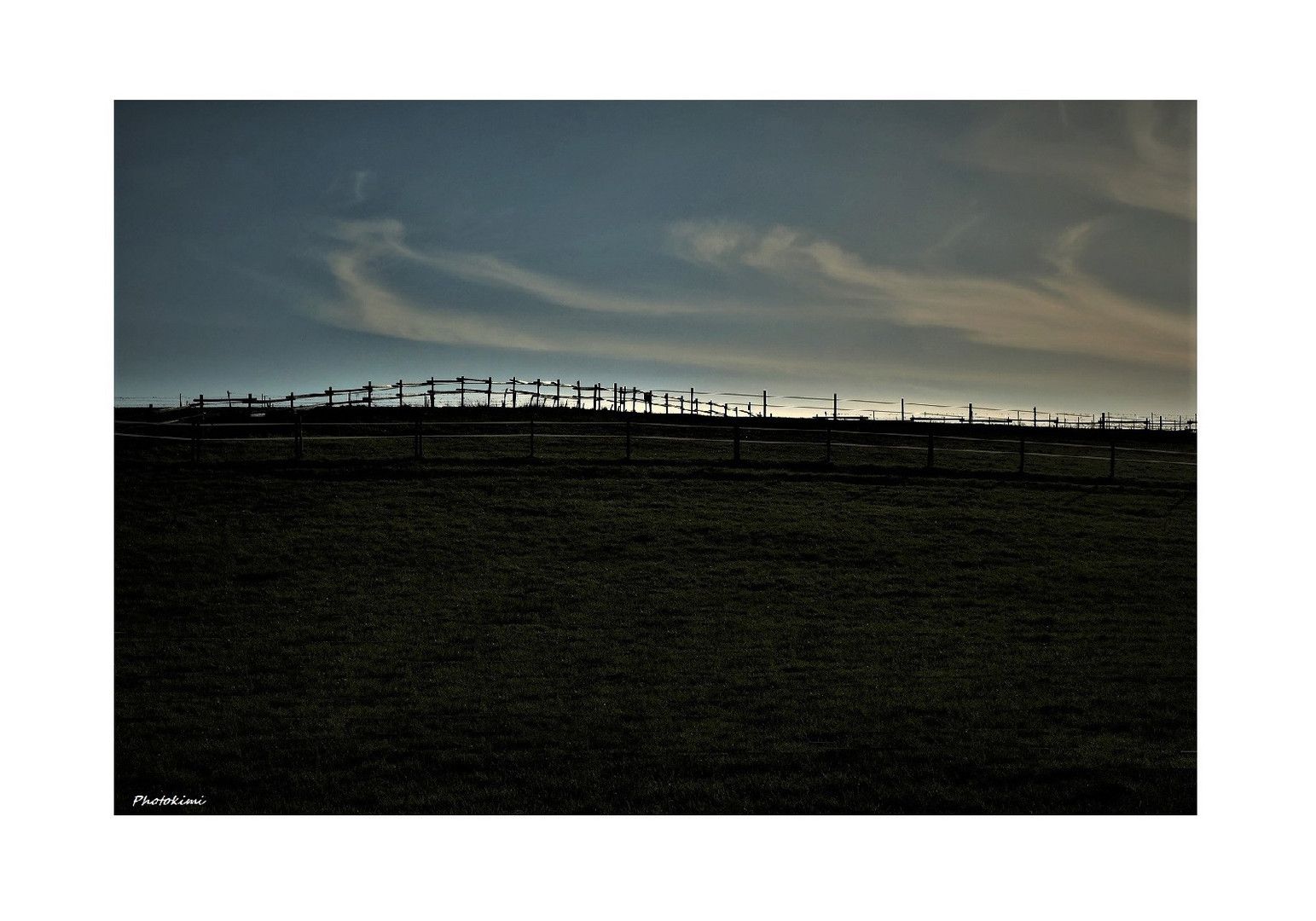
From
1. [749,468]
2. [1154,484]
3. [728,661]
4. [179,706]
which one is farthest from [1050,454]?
[179,706]

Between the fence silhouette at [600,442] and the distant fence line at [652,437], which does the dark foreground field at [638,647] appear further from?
the distant fence line at [652,437]

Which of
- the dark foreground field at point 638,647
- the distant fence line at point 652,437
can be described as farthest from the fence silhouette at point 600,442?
the dark foreground field at point 638,647

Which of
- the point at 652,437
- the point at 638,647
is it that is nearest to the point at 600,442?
the point at 652,437

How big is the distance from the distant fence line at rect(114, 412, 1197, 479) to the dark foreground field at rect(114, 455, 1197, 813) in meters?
4.32

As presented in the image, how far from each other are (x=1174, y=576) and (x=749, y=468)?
11.9m

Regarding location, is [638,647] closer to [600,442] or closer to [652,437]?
[652,437]

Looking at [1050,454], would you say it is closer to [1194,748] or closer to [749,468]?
[749,468]

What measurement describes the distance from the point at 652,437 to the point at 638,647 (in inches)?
627

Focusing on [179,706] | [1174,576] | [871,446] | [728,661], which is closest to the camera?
[179,706]

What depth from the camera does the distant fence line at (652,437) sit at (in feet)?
90.8

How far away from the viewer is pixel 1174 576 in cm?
1739

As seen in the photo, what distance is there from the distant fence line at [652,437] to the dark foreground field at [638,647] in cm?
432

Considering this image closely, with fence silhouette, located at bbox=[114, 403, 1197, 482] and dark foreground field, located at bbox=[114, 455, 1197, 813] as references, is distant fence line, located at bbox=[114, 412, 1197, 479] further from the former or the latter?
dark foreground field, located at bbox=[114, 455, 1197, 813]

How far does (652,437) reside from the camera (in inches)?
1118
